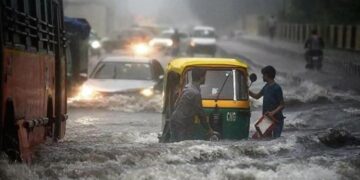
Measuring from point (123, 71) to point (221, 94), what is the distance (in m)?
8.29

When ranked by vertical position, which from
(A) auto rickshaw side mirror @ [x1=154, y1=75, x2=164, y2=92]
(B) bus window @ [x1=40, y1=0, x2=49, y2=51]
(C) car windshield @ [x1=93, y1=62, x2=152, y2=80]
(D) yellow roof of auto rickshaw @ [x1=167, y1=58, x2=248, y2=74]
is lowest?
(A) auto rickshaw side mirror @ [x1=154, y1=75, x2=164, y2=92]

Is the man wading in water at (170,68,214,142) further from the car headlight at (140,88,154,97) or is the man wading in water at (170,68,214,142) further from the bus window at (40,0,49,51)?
the car headlight at (140,88,154,97)

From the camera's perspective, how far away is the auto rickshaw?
10.9m

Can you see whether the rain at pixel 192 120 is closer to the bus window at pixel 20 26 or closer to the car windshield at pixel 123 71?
the car windshield at pixel 123 71

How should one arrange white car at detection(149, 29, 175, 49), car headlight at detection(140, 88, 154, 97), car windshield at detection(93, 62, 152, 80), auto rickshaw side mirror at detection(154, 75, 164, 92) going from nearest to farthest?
car headlight at detection(140, 88, 154, 97), auto rickshaw side mirror at detection(154, 75, 164, 92), car windshield at detection(93, 62, 152, 80), white car at detection(149, 29, 175, 49)

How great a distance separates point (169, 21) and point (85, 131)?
99916 millimetres

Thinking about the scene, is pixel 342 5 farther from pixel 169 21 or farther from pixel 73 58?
pixel 169 21

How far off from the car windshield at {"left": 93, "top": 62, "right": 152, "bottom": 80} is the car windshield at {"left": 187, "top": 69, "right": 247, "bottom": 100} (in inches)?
309

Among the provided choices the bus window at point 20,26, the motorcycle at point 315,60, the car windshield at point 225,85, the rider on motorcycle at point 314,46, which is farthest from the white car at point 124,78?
the motorcycle at point 315,60

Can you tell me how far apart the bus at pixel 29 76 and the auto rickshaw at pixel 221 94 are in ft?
5.55

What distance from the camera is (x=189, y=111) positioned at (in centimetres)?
988

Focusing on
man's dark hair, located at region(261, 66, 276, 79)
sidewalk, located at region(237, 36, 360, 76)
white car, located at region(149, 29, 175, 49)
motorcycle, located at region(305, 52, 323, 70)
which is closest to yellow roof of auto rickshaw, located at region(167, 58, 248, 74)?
man's dark hair, located at region(261, 66, 276, 79)

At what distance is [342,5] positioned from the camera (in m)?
42.5

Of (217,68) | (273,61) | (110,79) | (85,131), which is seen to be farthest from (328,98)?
(273,61)
